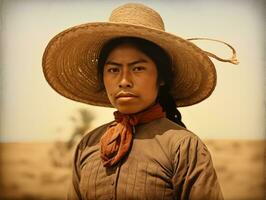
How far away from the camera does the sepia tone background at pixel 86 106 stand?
0.82 metres

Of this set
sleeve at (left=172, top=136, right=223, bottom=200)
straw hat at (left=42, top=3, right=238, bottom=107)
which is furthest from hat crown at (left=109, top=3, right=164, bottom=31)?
sleeve at (left=172, top=136, right=223, bottom=200)

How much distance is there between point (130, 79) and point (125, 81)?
0.04 ft

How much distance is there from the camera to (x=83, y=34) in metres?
0.75

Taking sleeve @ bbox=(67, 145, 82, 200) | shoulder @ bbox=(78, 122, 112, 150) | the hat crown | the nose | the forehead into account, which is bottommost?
sleeve @ bbox=(67, 145, 82, 200)

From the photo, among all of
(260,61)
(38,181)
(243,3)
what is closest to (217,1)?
(243,3)

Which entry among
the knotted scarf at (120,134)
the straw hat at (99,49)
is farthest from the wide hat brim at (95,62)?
the knotted scarf at (120,134)

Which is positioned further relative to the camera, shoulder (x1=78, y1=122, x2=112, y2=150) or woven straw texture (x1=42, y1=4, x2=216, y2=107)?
shoulder (x1=78, y1=122, x2=112, y2=150)

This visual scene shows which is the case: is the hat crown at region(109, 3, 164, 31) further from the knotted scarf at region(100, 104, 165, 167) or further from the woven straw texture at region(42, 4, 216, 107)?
the knotted scarf at region(100, 104, 165, 167)

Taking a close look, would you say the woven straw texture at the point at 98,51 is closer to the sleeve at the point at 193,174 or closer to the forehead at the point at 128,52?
the forehead at the point at 128,52

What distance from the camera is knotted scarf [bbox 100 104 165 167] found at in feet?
2.34

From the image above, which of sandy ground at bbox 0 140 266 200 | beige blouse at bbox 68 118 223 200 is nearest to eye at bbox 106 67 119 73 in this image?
beige blouse at bbox 68 118 223 200

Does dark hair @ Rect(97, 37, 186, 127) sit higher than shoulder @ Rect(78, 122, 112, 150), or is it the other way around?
dark hair @ Rect(97, 37, 186, 127)

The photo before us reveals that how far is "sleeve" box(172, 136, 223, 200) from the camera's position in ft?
2.14

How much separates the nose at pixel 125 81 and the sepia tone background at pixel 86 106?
0.18 meters
